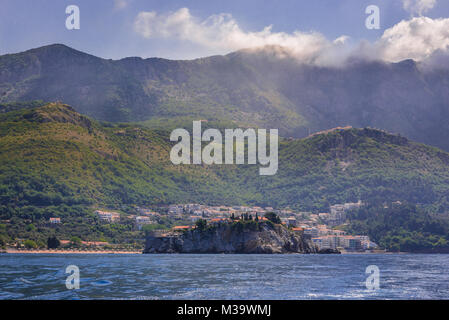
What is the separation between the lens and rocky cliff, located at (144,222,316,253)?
142 meters

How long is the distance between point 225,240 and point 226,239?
0.38m

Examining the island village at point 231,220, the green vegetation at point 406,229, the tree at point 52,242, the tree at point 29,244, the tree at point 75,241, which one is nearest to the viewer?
the tree at point 29,244

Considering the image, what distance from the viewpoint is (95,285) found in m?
40.8

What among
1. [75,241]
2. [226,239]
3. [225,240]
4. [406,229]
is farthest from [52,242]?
[406,229]

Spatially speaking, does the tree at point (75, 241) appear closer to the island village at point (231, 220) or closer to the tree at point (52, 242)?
the tree at point (52, 242)

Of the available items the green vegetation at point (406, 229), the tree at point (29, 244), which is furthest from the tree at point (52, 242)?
the green vegetation at point (406, 229)

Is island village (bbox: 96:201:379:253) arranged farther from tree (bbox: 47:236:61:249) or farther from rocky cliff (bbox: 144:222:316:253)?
tree (bbox: 47:236:61:249)

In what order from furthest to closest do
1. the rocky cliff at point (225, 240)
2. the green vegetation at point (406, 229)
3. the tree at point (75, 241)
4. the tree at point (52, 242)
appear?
the green vegetation at point (406, 229) < the rocky cliff at point (225, 240) < the tree at point (75, 241) < the tree at point (52, 242)

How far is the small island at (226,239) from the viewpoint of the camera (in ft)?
466

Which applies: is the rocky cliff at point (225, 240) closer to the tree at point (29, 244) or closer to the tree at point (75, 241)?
the tree at point (75, 241)

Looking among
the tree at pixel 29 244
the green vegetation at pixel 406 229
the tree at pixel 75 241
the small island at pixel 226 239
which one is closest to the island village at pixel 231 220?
the small island at pixel 226 239

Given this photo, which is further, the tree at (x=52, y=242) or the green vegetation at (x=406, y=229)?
the green vegetation at (x=406, y=229)

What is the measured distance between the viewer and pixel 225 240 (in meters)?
144

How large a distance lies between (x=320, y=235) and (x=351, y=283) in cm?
13871
